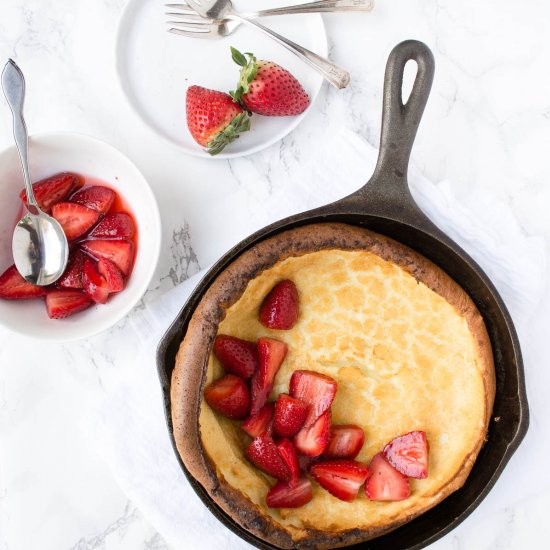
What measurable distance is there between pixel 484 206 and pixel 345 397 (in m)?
0.67

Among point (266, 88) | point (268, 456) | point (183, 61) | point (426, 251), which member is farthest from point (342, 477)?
point (183, 61)

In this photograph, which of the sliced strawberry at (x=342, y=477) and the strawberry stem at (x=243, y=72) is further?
the strawberry stem at (x=243, y=72)

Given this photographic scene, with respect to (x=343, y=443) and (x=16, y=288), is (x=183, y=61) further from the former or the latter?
(x=343, y=443)

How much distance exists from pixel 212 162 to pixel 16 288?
0.62 m

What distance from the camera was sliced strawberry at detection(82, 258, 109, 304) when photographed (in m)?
1.71

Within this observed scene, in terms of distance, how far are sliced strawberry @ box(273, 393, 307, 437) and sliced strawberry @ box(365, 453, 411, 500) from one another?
21cm

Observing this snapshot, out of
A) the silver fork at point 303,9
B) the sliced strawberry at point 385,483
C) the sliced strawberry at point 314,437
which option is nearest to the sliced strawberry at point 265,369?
the sliced strawberry at point 314,437

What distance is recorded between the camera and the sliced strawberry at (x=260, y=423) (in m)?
1.58

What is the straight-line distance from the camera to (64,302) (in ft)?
5.65

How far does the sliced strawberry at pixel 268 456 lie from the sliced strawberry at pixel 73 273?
2.04 feet

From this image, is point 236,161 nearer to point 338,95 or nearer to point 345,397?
point 338,95

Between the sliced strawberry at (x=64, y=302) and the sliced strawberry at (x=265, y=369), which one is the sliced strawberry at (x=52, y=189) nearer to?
the sliced strawberry at (x=64, y=302)

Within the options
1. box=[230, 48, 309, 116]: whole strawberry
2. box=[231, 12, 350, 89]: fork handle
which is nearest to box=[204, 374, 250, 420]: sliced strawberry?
box=[230, 48, 309, 116]: whole strawberry

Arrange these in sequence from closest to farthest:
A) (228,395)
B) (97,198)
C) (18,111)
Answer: (228,395) < (18,111) < (97,198)
